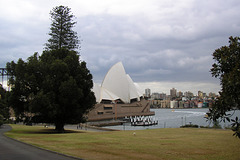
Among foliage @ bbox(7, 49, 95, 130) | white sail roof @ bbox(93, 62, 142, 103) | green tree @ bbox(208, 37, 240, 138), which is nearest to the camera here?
green tree @ bbox(208, 37, 240, 138)

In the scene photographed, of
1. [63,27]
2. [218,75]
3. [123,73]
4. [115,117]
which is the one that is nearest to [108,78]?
[123,73]

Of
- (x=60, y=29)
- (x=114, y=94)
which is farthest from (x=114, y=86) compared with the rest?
(x=60, y=29)

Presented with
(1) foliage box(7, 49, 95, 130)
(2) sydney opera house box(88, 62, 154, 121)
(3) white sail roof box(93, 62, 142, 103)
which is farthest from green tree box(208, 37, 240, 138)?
(3) white sail roof box(93, 62, 142, 103)

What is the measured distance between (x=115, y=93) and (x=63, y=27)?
57.0 metres

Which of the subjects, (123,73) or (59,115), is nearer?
(59,115)

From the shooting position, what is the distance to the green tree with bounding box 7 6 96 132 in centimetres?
3078

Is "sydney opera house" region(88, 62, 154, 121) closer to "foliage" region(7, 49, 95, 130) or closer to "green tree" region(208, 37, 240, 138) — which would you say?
"foliage" region(7, 49, 95, 130)

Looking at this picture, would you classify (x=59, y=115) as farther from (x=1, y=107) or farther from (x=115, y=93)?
(x=115, y=93)

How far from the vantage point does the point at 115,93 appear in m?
107

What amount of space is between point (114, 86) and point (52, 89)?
74.0 m

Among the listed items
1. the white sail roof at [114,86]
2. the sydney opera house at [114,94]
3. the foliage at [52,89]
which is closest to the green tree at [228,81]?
the foliage at [52,89]

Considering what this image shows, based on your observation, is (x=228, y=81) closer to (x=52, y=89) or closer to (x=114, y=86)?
(x=52, y=89)

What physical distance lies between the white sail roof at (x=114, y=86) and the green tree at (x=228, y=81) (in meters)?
91.9

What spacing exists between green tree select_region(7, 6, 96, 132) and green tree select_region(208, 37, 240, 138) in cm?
2247
